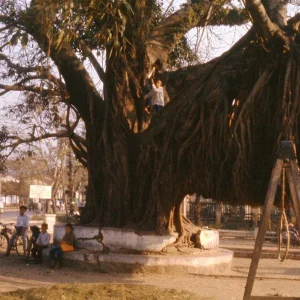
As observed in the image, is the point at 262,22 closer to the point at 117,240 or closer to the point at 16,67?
the point at 117,240

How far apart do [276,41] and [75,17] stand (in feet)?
10.9

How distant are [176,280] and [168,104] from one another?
3612 millimetres

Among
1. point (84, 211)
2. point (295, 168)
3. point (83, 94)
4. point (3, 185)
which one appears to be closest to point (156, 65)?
point (83, 94)

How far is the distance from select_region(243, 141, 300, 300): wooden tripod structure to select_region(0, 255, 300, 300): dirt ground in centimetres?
292

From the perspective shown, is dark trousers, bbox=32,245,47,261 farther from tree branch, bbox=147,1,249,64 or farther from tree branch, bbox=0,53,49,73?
tree branch, bbox=147,1,249,64

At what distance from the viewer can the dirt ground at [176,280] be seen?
10.3m

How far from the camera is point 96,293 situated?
842 cm

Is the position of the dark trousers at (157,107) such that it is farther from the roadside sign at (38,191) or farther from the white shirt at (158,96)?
the roadside sign at (38,191)

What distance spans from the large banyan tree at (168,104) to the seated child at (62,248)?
2.48ft

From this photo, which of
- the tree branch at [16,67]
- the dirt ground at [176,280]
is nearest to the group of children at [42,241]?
the dirt ground at [176,280]

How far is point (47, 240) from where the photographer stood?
46.1 feet

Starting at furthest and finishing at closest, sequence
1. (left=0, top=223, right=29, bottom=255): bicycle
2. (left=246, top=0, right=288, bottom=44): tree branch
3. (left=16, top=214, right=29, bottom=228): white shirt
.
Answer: (left=0, top=223, right=29, bottom=255): bicycle < (left=16, top=214, right=29, bottom=228): white shirt < (left=246, top=0, right=288, bottom=44): tree branch

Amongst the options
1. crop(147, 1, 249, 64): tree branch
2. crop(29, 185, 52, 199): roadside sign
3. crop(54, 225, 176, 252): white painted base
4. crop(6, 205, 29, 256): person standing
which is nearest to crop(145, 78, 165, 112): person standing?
crop(147, 1, 249, 64): tree branch

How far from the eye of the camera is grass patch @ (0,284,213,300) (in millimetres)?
8000
